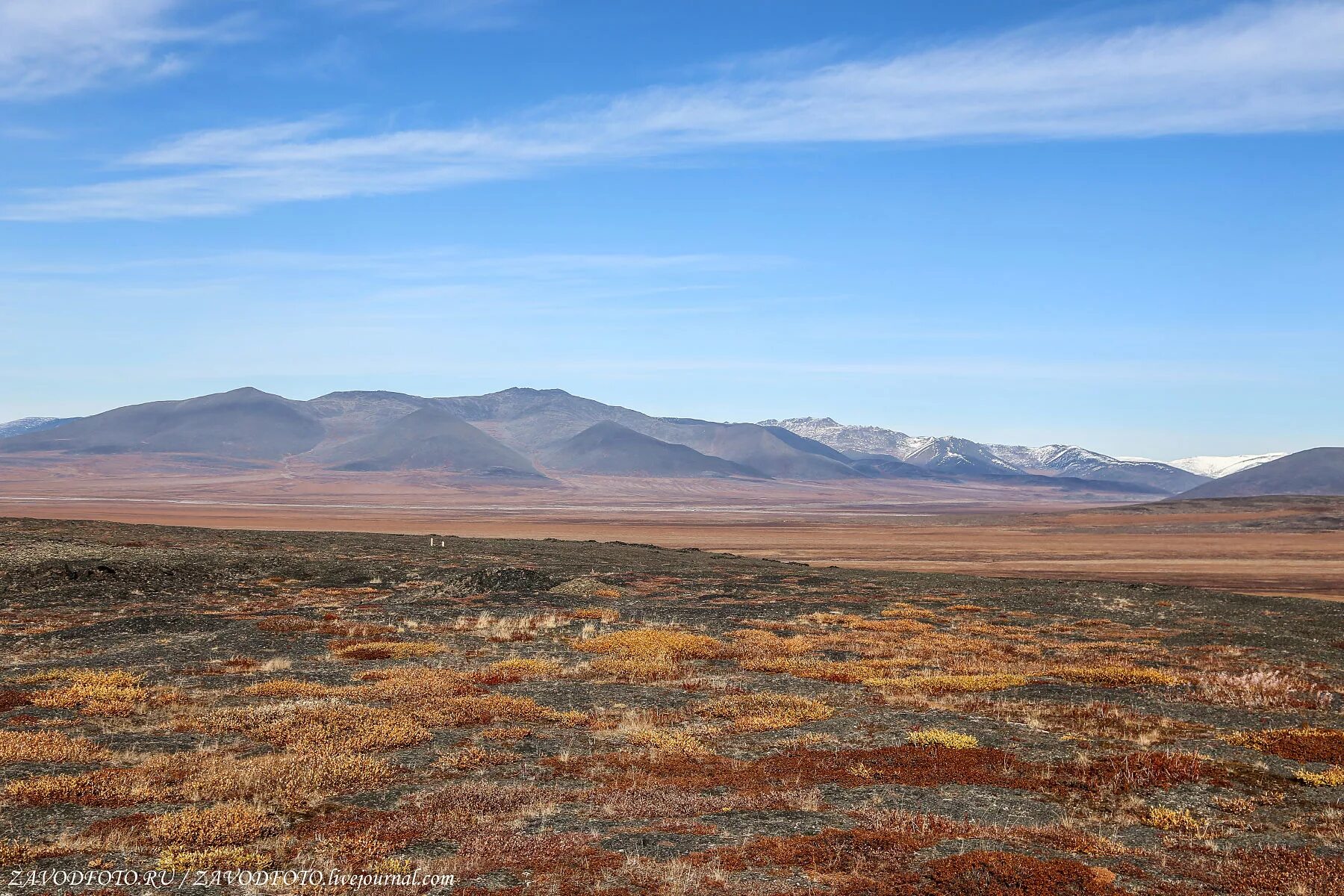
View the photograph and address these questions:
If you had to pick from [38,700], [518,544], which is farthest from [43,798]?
[518,544]

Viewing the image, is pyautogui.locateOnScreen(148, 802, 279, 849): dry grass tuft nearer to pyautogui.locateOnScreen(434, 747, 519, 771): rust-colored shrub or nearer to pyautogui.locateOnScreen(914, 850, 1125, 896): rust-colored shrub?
pyautogui.locateOnScreen(434, 747, 519, 771): rust-colored shrub

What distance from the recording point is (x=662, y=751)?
55.8 ft

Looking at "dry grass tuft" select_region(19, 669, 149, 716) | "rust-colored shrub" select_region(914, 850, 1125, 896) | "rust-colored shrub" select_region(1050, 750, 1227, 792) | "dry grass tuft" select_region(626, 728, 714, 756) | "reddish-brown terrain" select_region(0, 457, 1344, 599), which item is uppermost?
"rust-colored shrub" select_region(914, 850, 1125, 896)

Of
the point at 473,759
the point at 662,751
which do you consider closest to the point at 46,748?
the point at 473,759

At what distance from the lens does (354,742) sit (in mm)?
16734

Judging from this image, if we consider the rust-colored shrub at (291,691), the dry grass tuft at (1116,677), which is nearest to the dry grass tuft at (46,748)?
the rust-colored shrub at (291,691)

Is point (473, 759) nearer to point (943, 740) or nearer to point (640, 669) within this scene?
point (943, 740)

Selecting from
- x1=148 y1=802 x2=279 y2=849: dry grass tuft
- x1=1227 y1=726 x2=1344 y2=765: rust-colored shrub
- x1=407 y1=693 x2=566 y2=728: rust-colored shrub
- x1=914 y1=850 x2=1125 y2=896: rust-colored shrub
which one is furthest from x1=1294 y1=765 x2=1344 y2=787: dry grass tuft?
x1=148 y1=802 x2=279 y2=849: dry grass tuft

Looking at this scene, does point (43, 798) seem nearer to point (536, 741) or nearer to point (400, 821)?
point (400, 821)

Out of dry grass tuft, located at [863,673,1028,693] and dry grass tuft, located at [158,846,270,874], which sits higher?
dry grass tuft, located at [158,846,270,874]

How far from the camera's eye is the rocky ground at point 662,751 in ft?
36.2

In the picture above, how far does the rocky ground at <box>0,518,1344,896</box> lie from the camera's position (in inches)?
435

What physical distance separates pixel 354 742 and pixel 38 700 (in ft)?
27.8

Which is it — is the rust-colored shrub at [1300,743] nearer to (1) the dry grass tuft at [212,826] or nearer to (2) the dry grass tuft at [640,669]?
(2) the dry grass tuft at [640,669]
